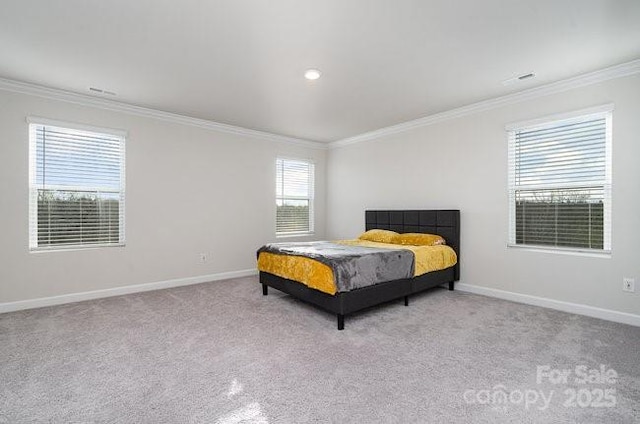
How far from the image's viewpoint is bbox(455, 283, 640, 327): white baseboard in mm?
3165

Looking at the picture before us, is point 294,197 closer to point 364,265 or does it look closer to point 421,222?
point 421,222

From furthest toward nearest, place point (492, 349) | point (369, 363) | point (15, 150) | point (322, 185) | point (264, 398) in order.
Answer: point (322, 185)
point (15, 150)
point (492, 349)
point (369, 363)
point (264, 398)

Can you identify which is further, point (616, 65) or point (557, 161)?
point (557, 161)

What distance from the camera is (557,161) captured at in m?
3.68

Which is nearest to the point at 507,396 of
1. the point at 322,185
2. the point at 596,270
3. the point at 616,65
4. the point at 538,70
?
the point at 596,270

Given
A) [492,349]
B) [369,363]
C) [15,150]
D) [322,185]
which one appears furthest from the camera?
[322,185]

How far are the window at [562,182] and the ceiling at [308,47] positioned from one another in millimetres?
596

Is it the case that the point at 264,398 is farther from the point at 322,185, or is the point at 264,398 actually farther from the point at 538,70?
the point at 322,185

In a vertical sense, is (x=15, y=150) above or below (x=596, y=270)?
above

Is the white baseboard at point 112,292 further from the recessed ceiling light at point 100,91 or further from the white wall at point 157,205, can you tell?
the recessed ceiling light at point 100,91

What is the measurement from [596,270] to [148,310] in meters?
4.98

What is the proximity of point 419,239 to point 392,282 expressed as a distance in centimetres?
118

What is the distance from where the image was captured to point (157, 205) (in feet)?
15.1

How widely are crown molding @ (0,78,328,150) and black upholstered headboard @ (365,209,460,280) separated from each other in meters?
2.26
